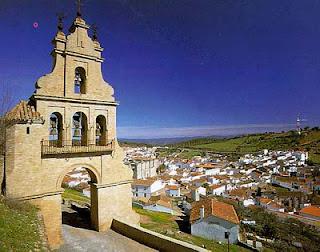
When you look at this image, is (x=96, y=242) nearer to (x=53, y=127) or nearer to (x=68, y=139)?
(x=68, y=139)

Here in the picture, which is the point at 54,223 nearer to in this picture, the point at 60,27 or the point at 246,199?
the point at 60,27

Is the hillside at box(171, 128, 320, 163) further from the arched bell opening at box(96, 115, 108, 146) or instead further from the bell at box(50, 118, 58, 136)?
the bell at box(50, 118, 58, 136)

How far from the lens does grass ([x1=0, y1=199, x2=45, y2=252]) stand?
20.0 ft

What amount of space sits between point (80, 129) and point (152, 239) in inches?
215

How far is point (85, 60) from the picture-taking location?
12.2 m

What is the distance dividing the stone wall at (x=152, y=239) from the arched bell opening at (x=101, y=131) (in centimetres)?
351

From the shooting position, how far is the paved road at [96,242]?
10289 mm

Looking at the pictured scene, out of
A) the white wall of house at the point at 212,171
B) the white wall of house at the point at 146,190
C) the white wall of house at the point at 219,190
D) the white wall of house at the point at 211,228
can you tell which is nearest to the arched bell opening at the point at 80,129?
the white wall of house at the point at 211,228

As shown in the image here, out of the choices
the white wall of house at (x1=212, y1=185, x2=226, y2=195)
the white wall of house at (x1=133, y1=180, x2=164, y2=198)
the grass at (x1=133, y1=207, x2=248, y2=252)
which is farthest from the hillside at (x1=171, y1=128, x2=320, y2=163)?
the grass at (x1=133, y1=207, x2=248, y2=252)

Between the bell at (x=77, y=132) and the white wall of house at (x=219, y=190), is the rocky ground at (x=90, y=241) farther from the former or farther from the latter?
the white wall of house at (x=219, y=190)

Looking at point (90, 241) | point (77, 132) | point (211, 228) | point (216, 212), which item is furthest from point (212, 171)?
point (90, 241)

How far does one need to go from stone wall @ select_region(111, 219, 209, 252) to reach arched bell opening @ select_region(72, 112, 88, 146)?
376 centimetres

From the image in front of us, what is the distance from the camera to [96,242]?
10.9m

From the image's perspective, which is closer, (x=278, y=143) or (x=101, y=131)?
(x=101, y=131)
